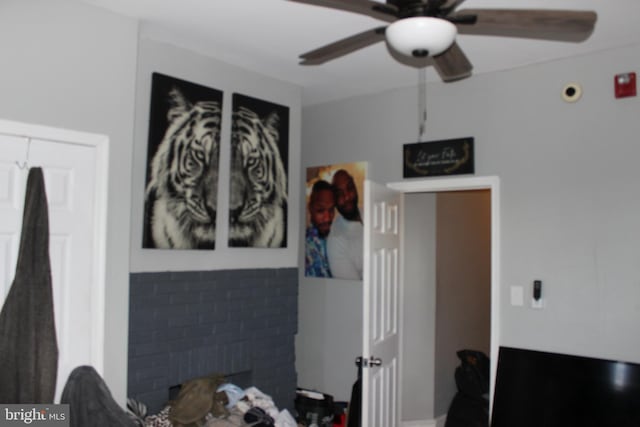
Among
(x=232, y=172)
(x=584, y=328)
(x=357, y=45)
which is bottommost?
(x=584, y=328)

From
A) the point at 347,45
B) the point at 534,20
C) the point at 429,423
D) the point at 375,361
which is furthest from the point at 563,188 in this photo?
the point at 429,423

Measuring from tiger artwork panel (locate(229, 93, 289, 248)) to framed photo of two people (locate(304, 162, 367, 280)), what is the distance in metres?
0.54

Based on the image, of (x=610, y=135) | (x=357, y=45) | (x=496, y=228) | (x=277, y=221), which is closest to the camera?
(x=357, y=45)

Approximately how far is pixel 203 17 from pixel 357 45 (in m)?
1.12

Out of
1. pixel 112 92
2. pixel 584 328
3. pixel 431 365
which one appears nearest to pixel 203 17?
pixel 112 92

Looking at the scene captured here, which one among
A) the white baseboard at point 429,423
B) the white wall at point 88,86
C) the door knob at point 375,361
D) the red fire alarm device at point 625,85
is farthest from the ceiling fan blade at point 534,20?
the white baseboard at point 429,423

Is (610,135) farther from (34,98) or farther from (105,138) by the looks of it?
(34,98)

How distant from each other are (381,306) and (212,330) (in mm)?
1101

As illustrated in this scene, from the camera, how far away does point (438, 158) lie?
Answer: 3709 mm

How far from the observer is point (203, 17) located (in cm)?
279

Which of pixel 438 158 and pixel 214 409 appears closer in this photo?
pixel 214 409

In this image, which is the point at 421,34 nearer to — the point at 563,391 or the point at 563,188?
the point at 563,391

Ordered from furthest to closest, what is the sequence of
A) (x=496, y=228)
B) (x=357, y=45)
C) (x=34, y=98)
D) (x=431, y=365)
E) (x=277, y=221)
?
(x=431, y=365), (x=277, y=221), (x=496, y=228), (x=34, y=98), (x=357, y=45)

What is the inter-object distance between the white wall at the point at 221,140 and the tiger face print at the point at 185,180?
62 millimetres
